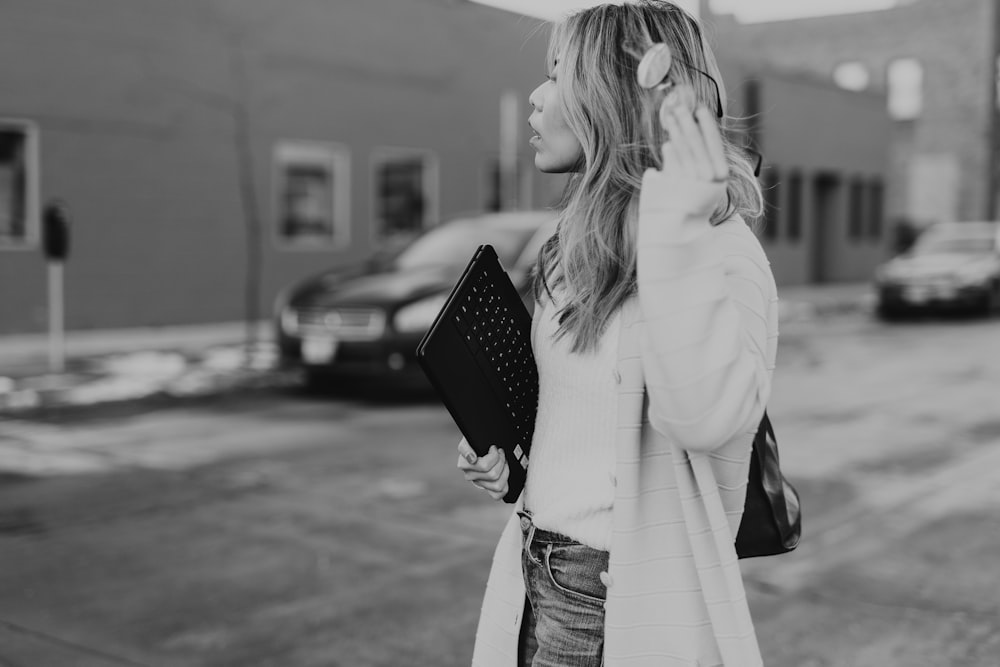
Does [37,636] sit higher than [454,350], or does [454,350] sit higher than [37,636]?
[454,350]

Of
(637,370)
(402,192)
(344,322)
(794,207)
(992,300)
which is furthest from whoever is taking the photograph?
(794,207)

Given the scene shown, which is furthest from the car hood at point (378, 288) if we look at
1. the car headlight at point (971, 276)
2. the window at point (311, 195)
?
the car headlight at point (971, 276)

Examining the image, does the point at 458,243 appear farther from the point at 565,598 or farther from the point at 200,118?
the point at 565,598

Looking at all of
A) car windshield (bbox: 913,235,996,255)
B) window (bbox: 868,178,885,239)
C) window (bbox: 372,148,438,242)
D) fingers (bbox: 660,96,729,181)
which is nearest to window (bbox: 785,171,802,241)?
window (bbox: 868,178,885,239)

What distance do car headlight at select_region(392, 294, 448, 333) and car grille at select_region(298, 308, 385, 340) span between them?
149 millimetres

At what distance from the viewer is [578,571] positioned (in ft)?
6.26

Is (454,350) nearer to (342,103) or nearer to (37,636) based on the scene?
(37,636)

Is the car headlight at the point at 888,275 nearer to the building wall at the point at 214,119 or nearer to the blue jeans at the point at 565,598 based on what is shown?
the building wall at the point at 214,119

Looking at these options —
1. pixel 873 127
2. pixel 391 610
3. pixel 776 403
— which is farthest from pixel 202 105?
pixel 873 127

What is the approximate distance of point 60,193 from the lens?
1430cm

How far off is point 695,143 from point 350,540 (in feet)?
14.9

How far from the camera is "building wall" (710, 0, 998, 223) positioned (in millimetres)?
37438

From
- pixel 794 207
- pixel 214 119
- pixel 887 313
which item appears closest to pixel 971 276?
pixel 887 313

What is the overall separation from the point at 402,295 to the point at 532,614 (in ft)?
28.1
